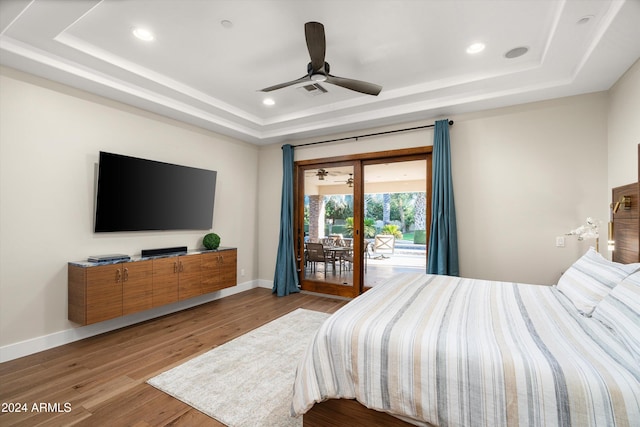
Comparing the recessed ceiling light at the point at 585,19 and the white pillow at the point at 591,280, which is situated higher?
the recessed ceiling light at the point at 585,19

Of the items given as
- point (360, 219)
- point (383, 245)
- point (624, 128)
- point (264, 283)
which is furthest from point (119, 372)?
point (624, 128)

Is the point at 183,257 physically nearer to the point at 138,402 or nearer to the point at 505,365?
the point at 138,402

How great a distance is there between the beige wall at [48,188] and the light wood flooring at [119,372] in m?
0.49

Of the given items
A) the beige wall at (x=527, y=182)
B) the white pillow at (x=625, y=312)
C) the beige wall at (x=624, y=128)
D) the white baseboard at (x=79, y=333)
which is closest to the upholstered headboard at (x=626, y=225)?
the beige wall at (x=624, y=128)

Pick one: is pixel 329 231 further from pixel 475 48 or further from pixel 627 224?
pixel 627 224

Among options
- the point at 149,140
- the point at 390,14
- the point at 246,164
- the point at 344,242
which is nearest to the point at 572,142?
the point at 390,14

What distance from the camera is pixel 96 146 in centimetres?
331

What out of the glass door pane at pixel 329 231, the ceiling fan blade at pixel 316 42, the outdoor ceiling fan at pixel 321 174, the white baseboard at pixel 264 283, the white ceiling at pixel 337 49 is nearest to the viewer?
the ceiling fan blade at pixel 316 42

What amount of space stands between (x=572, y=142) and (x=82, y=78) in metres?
5.45

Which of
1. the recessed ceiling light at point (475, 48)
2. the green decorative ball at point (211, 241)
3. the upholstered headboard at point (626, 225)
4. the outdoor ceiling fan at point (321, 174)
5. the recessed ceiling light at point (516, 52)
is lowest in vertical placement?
the green decorative ball at point (211, 241)

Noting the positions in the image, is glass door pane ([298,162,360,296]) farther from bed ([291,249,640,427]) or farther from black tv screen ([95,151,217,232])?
bed ([291,249,640,427])

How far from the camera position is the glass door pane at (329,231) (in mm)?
4844

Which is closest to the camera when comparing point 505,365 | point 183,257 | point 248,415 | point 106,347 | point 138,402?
point 505,365

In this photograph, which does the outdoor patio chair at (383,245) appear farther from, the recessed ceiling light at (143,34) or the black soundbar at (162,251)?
the recessed ceiling light at (143,34)
